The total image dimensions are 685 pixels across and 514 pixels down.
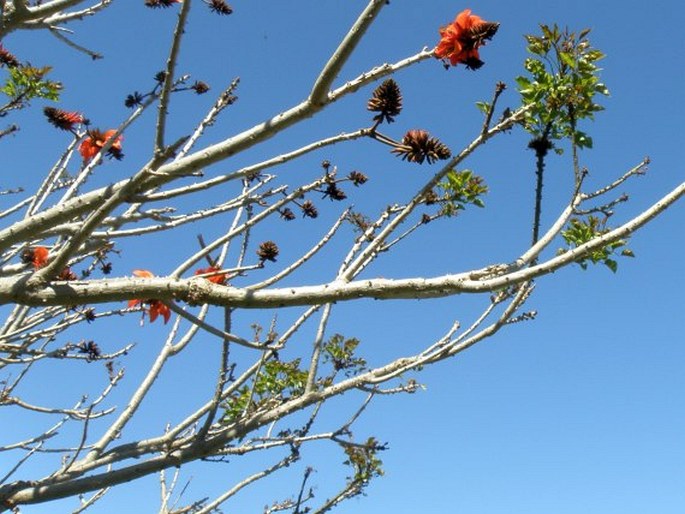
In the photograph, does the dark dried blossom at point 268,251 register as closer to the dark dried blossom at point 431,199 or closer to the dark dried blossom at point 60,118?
the dark dried blossom at point 431,199

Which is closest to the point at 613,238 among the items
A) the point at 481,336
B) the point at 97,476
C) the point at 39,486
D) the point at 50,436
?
the point at 481,336

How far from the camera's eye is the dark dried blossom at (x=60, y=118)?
13.3 feet

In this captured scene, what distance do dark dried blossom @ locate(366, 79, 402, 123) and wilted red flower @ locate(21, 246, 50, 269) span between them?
1.78 m

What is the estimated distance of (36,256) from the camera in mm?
3477

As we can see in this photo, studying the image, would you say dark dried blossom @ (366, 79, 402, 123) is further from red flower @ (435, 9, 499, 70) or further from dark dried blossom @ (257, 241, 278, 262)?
dark dried blossom @ (257, 241, 278, 262)

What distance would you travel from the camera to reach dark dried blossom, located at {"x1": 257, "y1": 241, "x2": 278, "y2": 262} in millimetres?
3191

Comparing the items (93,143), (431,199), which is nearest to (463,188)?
(431,199)

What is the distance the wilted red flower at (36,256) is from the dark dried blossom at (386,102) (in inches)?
70.0

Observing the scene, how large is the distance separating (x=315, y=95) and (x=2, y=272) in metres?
2.00

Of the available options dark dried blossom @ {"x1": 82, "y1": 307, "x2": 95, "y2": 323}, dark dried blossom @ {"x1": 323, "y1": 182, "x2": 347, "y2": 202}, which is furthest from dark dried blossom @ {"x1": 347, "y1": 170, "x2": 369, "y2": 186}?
dark dried blossom @ {"x1": 82, "y1": 307, "x2": 95, "y2": 323}

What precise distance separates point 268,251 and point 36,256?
1.19 metres

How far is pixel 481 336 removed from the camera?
3.48m

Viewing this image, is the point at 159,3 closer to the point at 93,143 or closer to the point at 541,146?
the point at 93,143

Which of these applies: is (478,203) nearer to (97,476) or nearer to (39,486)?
(97,476)
